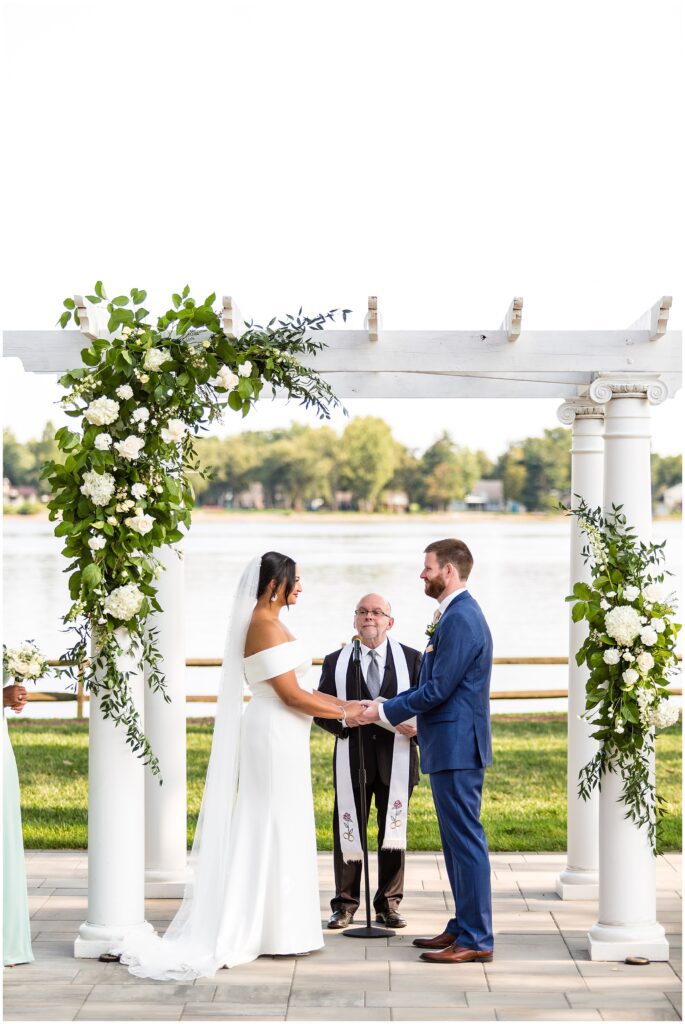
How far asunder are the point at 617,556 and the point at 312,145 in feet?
57.9

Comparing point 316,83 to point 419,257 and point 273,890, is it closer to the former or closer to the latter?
point 419,257

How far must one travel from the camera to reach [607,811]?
5.98 metres

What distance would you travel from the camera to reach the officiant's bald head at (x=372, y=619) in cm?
654

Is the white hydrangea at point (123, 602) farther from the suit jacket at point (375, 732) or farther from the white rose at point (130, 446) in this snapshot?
the suit jacket at point (375, 732)

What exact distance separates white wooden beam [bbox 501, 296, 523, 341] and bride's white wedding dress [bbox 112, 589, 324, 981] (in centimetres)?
175

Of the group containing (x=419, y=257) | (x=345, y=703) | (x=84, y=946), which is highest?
(x=419, y=257)

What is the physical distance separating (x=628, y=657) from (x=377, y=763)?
152cm

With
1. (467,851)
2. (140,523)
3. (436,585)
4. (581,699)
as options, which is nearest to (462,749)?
(467,851)

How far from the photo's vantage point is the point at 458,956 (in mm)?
5844

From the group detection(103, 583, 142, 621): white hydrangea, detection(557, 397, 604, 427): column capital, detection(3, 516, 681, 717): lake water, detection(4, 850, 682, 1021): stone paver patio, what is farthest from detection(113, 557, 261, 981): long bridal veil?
detection(3, 516, 681, 717): lake water

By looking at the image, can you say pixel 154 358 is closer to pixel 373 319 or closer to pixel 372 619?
pixel 373 319

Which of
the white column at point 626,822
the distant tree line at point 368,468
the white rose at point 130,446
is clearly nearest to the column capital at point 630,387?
the white column at point 626,822

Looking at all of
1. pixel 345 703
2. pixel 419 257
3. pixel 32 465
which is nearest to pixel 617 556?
pixel 345 703

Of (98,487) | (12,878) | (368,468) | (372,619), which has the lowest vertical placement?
(12,878)
